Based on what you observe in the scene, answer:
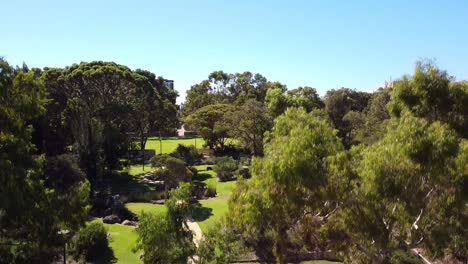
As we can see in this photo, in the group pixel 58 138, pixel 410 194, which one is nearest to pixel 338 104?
pixel 58 138

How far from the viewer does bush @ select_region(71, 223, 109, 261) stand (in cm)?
1869

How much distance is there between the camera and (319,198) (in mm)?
10195

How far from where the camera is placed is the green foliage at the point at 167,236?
12.0 m

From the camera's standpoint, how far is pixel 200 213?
2577 centimetres

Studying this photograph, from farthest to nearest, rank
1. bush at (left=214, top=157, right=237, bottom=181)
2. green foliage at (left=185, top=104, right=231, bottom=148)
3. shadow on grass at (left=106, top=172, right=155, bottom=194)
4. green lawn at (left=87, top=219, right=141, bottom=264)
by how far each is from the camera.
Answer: green foliage at (left=185, top=104, right=231, bottom=148) < bush at (left=214, top=157, right=237, bottom=181) < shadow on grass at (left=106, top=172, right=155, bottom=194) < green lawn at (left=87, top=219, right=141, bottom=264)

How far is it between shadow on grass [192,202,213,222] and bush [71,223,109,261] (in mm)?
6234

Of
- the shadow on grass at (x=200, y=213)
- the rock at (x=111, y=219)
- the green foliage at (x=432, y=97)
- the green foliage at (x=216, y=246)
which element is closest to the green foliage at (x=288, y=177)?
the green foliage at (x=216, y=246)

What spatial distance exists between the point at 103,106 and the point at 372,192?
110 ft

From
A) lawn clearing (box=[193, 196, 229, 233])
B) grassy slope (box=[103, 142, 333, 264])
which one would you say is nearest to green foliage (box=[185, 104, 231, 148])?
grassy slope (box=[103, 142, 333, 264])

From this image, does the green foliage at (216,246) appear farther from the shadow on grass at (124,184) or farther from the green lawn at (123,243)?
the shadow on grass at (124,184)

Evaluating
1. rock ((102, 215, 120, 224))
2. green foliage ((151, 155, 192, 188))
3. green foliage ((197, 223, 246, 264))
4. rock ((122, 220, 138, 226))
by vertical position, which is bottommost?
rock ((122, 220, 138, 226))

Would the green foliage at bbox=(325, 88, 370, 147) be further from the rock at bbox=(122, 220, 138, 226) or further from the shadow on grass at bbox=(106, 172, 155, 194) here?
the rock at bbox=(122, 220, 138, 226)

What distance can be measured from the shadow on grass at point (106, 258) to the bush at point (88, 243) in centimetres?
19

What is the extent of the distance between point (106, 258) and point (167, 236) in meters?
8.01
